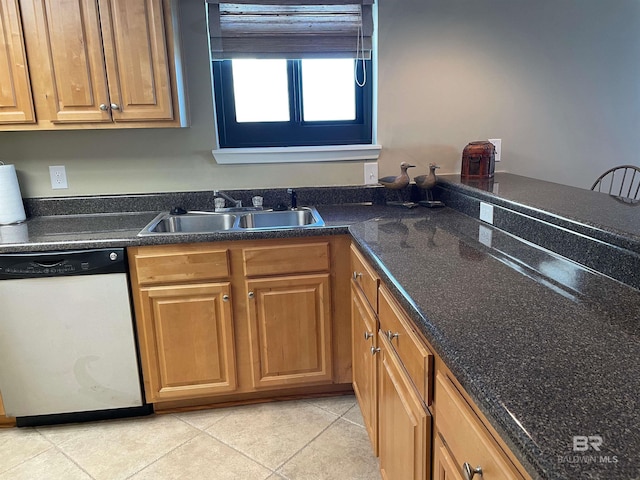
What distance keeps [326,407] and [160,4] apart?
193 centimetres

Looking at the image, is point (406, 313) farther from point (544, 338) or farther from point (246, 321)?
point (246, 321)

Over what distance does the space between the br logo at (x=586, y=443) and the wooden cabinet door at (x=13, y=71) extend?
2.26m

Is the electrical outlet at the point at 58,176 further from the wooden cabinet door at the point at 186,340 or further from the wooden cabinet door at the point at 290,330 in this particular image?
the wooden cabinet door at the point at 290,330

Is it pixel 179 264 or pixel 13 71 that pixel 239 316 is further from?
pixel 13 71

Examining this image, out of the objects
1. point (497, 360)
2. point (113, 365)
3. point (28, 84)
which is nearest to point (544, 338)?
point (497, 360)

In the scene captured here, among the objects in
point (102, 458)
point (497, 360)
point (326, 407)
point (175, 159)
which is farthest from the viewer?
point (175, 159)

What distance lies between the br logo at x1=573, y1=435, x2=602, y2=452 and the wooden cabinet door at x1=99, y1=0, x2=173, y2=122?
6.41 ft

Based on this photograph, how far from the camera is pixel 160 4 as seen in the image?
6.42 feet

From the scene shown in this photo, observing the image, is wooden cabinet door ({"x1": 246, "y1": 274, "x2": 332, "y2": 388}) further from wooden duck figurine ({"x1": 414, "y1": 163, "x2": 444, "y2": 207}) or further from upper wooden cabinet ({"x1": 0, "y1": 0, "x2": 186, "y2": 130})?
upper wooden cabinet ({"x1": 0, "y1": 0, "x2": 186, "y2": 130})

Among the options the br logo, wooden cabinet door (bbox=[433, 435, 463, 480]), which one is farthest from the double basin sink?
the br logo

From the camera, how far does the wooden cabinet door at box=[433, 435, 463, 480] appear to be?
2.92 ft

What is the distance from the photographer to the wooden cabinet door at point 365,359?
157 cm

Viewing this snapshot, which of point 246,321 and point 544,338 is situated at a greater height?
point 544,338

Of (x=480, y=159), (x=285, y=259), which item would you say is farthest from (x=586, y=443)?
(x=480, y=159)
